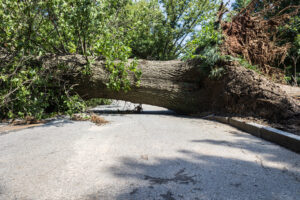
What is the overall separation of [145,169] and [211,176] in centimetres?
63

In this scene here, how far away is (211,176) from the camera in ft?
5.74

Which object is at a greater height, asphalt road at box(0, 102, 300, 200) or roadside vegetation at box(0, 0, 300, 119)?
roadside vegetation at box(0, 0, 300, 119)

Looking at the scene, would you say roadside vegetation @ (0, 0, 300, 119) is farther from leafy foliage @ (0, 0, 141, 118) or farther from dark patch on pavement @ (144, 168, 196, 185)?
dark patch on pavement @ (144, 168, 196, 185)

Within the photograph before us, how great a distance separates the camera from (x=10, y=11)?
4445 mm

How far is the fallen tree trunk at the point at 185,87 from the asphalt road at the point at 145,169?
72.6 inches

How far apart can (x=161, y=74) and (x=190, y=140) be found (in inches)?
137

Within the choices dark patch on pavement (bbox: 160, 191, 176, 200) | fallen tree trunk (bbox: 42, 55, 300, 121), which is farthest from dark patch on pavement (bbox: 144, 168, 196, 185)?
fallen tree trunk (bbox: 42, 55, 300, 121)

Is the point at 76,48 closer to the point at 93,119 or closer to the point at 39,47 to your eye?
the point at 39,47

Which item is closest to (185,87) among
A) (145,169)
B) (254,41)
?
(254,41)

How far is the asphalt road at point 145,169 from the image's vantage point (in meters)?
1.47

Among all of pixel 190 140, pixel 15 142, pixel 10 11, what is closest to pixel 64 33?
pixel 10 11

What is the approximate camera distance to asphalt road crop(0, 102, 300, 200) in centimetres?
147

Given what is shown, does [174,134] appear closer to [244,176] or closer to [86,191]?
[244,176]

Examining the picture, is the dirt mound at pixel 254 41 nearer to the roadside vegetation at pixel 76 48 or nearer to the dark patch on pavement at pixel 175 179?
the roadside vegetation at pixel 76 48
